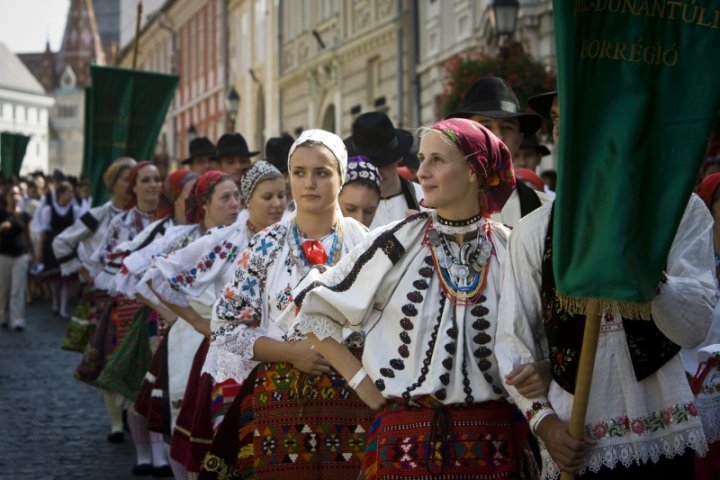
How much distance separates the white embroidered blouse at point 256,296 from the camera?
5441mm

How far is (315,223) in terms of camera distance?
18.1 feet

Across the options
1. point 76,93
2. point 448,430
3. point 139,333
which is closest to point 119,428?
point 139,333

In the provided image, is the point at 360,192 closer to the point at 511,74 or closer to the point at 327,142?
the point at 327,142

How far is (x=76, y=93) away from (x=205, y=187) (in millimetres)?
151122

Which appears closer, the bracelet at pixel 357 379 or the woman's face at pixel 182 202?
the bracelet at pixel 357 379

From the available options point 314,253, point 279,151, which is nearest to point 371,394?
point 314,253

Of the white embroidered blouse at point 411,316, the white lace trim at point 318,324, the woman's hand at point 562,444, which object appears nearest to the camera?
the woman's hand at point 562,444

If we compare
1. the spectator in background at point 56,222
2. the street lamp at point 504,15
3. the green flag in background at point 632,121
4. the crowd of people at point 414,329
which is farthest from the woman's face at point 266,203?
the spectator in background at point 56,222

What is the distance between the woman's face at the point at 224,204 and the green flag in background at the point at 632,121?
453 cm

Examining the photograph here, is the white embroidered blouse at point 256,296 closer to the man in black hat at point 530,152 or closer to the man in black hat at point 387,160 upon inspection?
the man in black hat at point 387,160

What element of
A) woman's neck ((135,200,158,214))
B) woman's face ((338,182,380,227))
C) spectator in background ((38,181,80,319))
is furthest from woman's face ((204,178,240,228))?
spectator in background ((38,181,80,319))

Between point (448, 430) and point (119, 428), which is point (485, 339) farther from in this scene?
point (119, 428)

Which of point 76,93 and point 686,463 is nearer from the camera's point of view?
point 686,463

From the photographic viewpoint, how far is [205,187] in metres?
8.01
